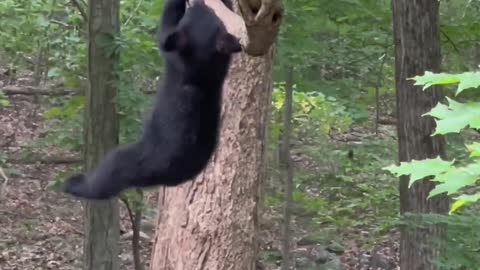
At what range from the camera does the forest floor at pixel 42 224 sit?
31.9 feet

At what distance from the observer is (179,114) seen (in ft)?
12.5

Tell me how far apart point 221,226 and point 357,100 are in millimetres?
3957

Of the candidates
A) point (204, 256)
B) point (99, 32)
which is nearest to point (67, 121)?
point (99, 32)

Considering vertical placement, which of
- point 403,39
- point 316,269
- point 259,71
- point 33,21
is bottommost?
point 316,269

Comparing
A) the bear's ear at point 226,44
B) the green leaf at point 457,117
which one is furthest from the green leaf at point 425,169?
the bear's ear at point 226,44

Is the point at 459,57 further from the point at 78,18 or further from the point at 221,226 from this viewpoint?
the point at 78,18

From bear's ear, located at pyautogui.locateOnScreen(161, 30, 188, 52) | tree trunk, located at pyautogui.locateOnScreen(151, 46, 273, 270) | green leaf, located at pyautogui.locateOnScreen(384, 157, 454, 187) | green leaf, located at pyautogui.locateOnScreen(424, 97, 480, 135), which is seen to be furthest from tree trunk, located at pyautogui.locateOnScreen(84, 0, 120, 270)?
green leaf, located at pyautogui.locateOnScreen(424, 97, 480, 135)

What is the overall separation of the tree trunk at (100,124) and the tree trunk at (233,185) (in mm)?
2538

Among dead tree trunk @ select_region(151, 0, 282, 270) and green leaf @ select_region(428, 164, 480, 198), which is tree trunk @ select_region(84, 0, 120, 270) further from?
green leaf @ select_region(428, 164, 480, 198)

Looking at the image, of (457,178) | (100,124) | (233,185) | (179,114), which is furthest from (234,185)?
(457,178)

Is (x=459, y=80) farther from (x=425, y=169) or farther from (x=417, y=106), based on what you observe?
(x=417, y=106)

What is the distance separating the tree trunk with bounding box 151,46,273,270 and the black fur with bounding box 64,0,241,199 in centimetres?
70

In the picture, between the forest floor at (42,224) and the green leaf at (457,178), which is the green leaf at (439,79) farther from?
the forest floor at (42,224)

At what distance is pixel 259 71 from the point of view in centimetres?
477
